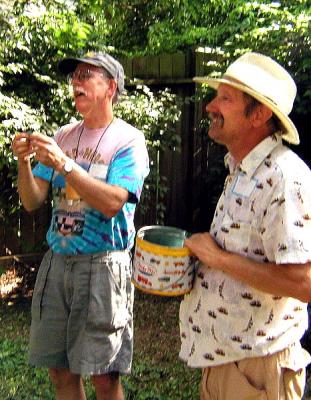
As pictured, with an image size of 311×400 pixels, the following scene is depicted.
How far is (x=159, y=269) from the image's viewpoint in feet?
6.11

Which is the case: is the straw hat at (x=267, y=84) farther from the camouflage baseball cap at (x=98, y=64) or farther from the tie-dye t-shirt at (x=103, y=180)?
the camouflage baseball cap at (x=98, y=64)

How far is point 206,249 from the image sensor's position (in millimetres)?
1809

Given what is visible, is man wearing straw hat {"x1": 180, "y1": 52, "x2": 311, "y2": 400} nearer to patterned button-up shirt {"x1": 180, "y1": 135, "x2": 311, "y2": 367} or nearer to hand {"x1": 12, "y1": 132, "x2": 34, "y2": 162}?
patterned button-up shirt {"x1": 180, "y1": 135, "x2": 311, "y2": 367}

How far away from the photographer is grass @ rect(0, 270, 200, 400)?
3393mm

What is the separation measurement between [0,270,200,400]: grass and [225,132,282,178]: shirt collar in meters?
1.99

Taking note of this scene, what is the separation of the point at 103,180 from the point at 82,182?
16 cm

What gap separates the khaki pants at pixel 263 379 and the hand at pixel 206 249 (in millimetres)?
339

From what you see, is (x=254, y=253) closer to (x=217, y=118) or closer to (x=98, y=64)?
(x=217, y=118)

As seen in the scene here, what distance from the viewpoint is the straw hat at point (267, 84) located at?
5.88 feet

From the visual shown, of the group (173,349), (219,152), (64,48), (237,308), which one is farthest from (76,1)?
(237,308)

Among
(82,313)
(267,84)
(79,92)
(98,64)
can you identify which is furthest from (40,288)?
(267,84)

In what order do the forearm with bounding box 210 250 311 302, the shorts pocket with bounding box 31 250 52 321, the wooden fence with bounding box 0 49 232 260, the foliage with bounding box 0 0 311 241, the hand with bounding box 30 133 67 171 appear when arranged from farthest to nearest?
the wooden fence with bounding box 0 49 232 260
the foliage with bounding box 0 0 311 241
the shorts pocket with bounding box 31 250 52 321
the hand with bounding box 30 133 67 171
the forearm with bounding box 210 250 311 302

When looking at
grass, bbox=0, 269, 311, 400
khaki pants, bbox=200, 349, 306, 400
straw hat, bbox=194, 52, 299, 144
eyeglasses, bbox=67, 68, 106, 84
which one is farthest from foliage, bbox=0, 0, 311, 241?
khaki pants, bbox=200, 349, 306, 400

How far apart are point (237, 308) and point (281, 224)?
34 cm
